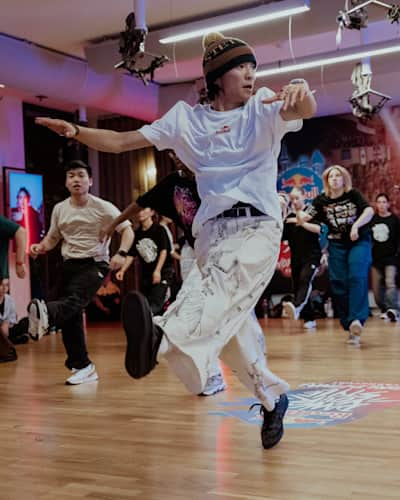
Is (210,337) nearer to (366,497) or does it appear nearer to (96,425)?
(366,497)

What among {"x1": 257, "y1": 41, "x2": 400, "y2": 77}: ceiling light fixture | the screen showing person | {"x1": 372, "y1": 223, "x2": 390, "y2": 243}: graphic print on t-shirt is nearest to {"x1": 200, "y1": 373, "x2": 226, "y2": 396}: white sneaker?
{"x1": 257, "y1": 41, "x2": 400, "y2": 77}: ceiling light fixture

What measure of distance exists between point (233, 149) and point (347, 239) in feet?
12.5

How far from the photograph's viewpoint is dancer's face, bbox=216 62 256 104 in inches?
103

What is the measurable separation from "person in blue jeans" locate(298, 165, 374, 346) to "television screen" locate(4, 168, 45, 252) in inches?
191

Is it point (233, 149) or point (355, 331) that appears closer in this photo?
point (233, 149)

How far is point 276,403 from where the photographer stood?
279 centimetres

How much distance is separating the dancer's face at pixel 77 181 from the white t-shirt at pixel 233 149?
245cm

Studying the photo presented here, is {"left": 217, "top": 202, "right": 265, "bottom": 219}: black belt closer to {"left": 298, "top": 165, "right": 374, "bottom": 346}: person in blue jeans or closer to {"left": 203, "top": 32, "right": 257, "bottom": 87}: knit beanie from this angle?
{"left": 203, "top": 32, "right": 257, "bottom": 87}: knit beanie

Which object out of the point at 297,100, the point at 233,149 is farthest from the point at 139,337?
the point at 297,100

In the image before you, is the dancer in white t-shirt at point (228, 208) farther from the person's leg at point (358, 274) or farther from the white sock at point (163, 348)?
the person's leg at point (358, 274)

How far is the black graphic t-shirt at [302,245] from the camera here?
798 cm

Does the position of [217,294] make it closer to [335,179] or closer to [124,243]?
[124,243]

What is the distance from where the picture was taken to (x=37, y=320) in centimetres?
433

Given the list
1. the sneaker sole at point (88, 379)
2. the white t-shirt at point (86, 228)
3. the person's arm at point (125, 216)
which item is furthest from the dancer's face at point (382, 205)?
the person's arm at point (125, 216)
